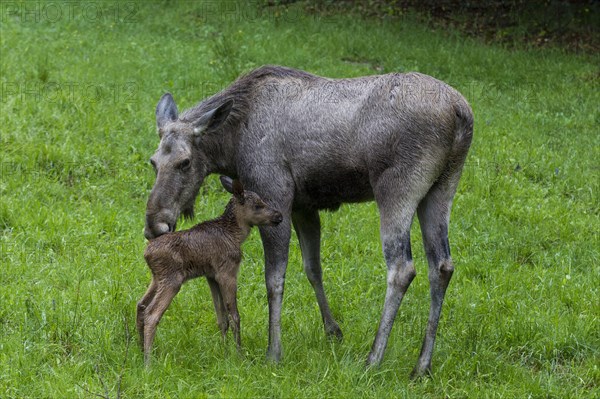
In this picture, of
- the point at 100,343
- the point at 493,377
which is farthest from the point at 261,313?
the point at 493,377

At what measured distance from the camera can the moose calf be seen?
6.00m

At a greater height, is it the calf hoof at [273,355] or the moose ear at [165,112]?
the moose ear at [165,112]

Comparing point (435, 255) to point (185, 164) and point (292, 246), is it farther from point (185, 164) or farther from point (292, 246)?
point (292, 246)

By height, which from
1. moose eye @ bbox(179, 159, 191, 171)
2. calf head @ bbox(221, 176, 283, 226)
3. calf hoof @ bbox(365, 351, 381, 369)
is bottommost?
calf hoof @ bbox(365, 351, 381, 369)

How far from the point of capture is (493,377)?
6.17 m

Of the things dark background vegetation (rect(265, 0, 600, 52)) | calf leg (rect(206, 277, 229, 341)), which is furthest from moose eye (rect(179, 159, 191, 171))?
Result: dark background vegetation (rect(265, 0, 600, 52))

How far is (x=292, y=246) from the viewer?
8.64 meters

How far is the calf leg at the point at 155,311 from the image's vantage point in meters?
5.93

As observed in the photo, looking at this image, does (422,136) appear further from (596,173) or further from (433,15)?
(433,15)

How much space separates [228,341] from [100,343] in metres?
0.90

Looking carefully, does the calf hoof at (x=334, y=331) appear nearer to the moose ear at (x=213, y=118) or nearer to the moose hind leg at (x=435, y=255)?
the moose hind leg at (x=435, y=255)

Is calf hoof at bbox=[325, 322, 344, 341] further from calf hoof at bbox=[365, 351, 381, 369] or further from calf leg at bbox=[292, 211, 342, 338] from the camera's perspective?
calf hoof at bbox=[365, 351, 381, 369]

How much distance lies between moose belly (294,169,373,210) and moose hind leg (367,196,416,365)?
274 millimetres

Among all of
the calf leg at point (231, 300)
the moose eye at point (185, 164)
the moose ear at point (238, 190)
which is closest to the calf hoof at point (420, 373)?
the calf leg at point (231, 300)
